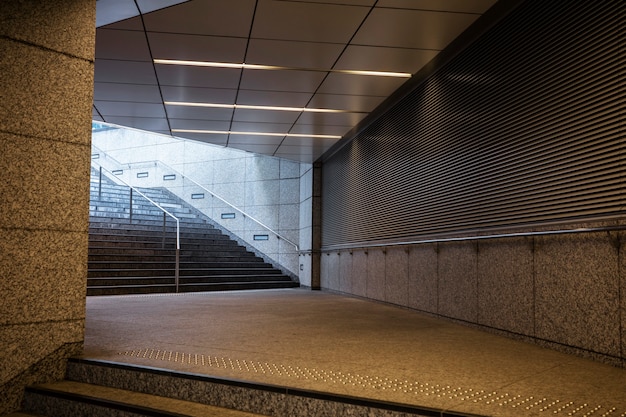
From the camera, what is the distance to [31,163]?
4.16 m

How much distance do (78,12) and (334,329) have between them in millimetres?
3754

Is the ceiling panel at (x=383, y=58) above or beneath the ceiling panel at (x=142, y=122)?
above

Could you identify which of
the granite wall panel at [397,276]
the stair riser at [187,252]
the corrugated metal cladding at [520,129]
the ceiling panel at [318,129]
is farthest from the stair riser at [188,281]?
the corrugated metal cladding at [520,129]

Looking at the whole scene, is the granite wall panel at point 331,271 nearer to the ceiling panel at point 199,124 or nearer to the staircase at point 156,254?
the staircase at point 156,254

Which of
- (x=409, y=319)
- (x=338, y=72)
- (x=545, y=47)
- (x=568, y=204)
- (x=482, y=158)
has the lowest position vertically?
(x=409, y=319)

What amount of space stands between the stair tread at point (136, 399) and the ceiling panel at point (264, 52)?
3432 millimetres

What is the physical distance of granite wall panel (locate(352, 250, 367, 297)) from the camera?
1028cm

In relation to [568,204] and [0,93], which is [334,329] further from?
[0,93]

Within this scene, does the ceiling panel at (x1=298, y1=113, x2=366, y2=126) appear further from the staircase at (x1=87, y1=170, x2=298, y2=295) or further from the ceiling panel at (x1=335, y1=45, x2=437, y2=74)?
the staircase at (x1=87, y1=170, x2=298, y2=295)

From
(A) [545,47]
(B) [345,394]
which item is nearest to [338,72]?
(A) [545,47]

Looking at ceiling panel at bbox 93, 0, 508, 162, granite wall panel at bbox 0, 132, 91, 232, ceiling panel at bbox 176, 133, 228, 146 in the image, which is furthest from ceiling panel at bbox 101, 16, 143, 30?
ceiling panel at bbox 176, 133, 228, 146

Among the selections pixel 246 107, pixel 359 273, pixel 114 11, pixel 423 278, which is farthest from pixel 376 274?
pixel 114 11

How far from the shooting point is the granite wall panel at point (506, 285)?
206 inches

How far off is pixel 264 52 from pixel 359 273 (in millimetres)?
4980
